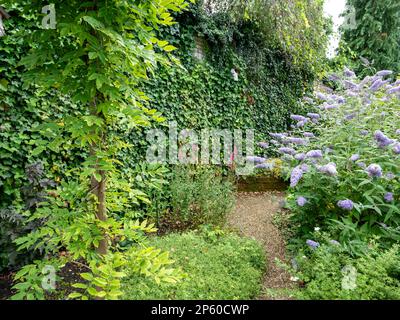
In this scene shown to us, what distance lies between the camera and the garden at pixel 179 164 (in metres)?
1.42

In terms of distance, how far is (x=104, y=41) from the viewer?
1.43m

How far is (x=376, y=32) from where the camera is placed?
10148 mm

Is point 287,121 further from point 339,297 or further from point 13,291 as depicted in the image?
point 13,291

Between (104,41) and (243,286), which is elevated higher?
(104,41)

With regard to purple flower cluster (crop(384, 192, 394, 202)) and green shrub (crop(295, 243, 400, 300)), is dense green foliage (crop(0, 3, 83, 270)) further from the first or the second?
purple flower cluster (crop(384, 192, 394, 202))

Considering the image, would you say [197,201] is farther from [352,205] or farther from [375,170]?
[375,170]

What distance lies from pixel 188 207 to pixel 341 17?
10.0 m

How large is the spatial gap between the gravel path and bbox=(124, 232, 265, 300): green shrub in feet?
0.46

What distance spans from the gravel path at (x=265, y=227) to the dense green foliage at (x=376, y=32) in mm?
7148

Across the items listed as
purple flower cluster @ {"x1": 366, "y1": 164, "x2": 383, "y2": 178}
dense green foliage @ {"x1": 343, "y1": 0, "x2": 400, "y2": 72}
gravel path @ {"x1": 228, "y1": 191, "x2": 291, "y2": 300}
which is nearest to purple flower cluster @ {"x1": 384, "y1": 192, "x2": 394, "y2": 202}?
purple flower cluster @ {"x1": 366, "y1": 164, "x2": 383, "y2": 178}

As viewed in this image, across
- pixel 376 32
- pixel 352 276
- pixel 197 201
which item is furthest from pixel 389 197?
pixel 376 32

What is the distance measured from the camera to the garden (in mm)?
1415

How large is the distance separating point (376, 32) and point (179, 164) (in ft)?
31.6
